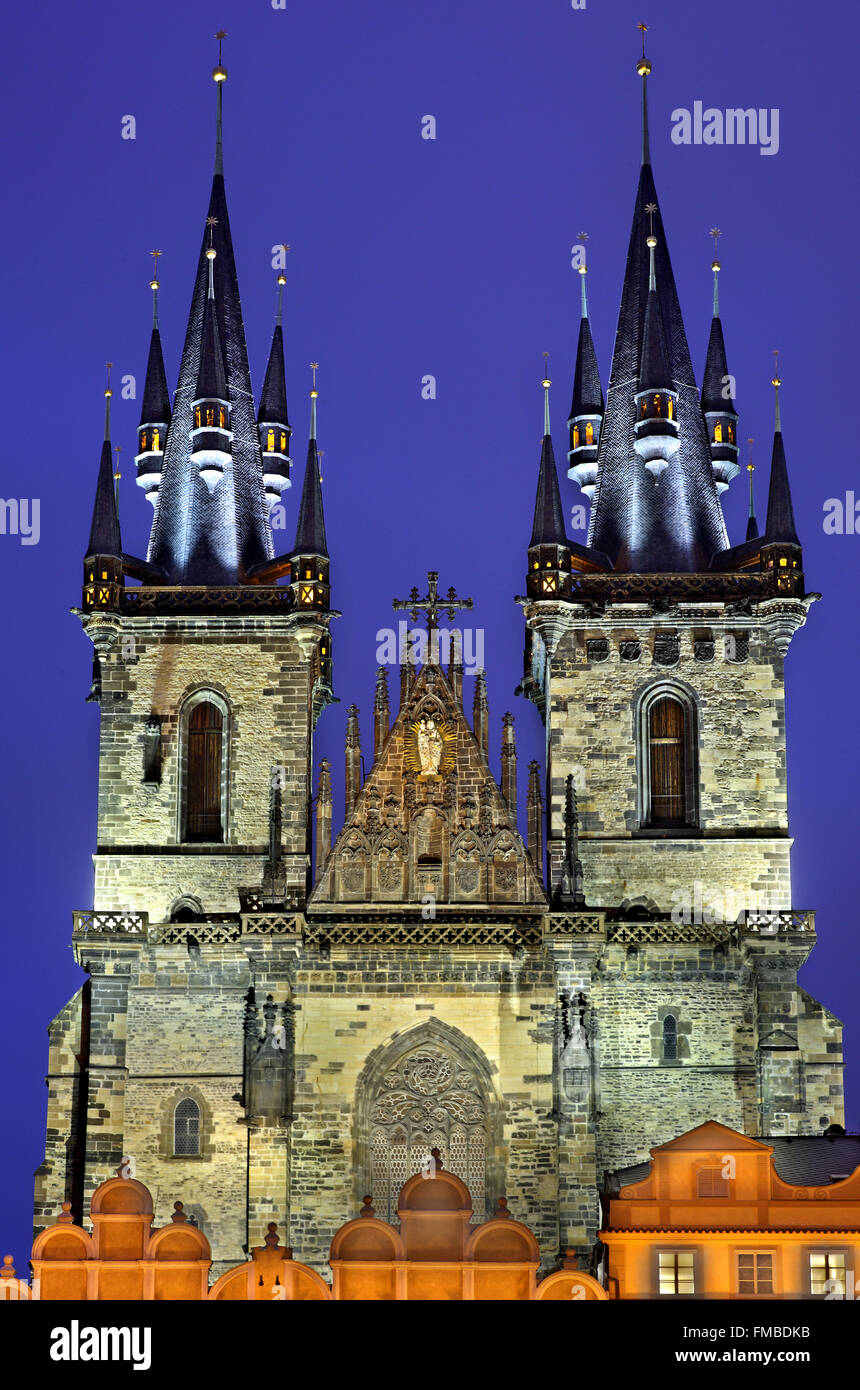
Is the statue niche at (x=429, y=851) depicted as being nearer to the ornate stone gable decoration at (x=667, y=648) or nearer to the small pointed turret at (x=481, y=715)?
the small pointed turret at (x=481, y=715)

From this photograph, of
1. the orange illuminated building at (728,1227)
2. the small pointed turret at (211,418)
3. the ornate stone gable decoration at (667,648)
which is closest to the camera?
the orange illuminated building at (728,1227)

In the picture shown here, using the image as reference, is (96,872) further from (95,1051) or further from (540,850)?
(540,850)

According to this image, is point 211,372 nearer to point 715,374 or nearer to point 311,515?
point 311,515

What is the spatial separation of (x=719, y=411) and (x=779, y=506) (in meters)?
5.14

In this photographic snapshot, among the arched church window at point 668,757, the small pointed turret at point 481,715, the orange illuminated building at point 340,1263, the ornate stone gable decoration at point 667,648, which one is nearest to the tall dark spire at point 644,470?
the ornate stone gable decoration at point 667,648

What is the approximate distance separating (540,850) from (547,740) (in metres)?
3.02

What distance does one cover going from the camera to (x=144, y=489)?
6900 cm

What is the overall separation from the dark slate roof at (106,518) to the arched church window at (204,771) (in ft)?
13.3

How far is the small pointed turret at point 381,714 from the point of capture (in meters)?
61.8

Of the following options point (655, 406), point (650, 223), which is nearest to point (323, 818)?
point (655, 406)

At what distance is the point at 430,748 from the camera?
61719 mm

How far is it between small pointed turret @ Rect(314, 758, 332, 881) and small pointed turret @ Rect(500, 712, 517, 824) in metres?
3.71

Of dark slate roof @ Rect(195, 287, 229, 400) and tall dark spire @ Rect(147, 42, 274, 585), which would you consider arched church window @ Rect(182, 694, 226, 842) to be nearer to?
tall dark spire @ Rect(147, 42, 274, 585)
